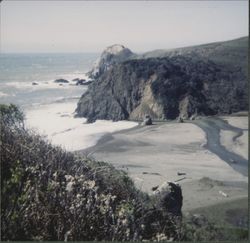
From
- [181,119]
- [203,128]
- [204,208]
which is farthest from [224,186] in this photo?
[181,119]

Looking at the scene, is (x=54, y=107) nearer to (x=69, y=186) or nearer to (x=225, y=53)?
(x=69, y=186)

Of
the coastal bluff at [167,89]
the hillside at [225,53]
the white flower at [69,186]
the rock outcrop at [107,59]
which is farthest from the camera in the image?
the hillside at [225,53]

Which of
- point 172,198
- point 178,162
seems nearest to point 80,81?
point 178,162

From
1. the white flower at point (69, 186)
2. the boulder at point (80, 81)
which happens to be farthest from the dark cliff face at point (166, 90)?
the white flower at point (69, 186)

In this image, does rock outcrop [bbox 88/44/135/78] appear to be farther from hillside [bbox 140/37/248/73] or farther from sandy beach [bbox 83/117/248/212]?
sandy beach [bbox 83/117/248/212]

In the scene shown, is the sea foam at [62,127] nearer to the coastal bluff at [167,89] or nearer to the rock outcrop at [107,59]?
the coastal bluff at [167,89]

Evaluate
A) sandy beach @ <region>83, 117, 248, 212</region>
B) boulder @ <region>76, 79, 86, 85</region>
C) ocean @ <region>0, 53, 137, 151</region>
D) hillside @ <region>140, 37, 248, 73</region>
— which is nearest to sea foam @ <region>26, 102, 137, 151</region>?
ocean @ <region>0, 53, 137, 151</region>
